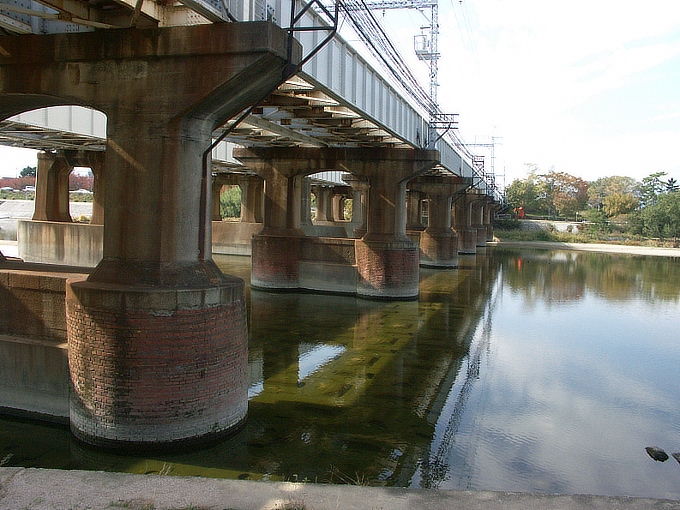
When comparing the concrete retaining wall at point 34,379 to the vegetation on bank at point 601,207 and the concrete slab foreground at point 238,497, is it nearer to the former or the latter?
the concrete slab foreground at point 238,497

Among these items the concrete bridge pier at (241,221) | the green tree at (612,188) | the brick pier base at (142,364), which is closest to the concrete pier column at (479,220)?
the concrete bridge pier at (241,221)

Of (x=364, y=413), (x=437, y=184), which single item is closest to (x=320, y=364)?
(x=364, y=413)

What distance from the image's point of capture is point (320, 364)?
14867 mm

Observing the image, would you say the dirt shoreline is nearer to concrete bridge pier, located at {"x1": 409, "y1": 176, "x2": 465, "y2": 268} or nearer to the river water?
concrete bridge pier, located at {"x1": 409, "y1": 176, "x2": 465, "y2": 268}

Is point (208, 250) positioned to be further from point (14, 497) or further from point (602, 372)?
point (602, 372)

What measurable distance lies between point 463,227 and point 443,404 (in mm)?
45244

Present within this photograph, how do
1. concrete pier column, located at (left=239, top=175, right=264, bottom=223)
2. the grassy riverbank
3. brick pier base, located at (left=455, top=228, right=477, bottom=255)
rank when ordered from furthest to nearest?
the grassy riverbank < brick pier base, located at (left=455, top=228, right=477, bottom=255) < concrete pier column, located at (left=239, top=175, right=264, bottom=223)

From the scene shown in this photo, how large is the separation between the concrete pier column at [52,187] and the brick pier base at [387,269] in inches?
741

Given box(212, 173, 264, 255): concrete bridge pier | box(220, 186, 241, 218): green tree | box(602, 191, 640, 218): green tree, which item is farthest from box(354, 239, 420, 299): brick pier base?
box(602, 191, 640, 218): green tree

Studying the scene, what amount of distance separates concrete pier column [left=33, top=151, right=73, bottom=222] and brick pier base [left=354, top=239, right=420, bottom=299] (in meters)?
18.8

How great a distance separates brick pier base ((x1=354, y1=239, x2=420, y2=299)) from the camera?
1001 inches

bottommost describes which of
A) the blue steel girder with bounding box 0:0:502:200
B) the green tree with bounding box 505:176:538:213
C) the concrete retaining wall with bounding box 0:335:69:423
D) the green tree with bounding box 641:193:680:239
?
the concrete retaining wall with bounding box 0:335:69:423

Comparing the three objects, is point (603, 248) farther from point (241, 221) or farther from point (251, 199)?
point (241, 221)

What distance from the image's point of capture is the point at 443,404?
1230 cm
